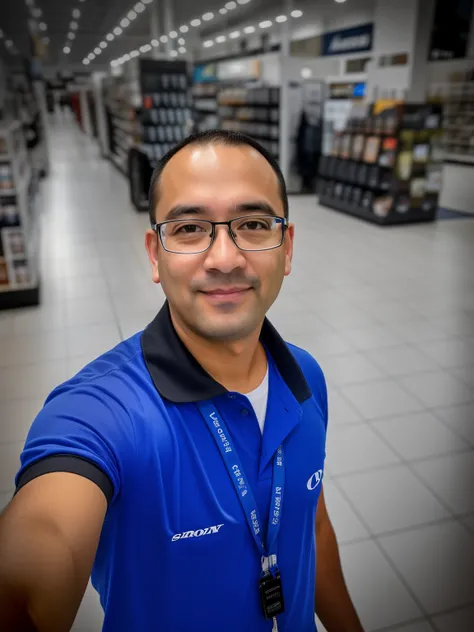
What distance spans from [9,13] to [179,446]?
14.9 meters

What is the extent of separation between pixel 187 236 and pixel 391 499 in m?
2.12

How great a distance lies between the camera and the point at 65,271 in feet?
19.6

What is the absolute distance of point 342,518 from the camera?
237 centimetres

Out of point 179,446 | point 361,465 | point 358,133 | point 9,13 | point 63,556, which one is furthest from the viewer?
point 9,13

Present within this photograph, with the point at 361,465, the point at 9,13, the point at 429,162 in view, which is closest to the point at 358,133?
the point at 429,162

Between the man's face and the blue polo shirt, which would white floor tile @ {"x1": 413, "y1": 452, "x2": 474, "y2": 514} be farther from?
the man's face

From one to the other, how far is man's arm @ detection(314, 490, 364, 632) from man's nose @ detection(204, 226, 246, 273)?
721 mm

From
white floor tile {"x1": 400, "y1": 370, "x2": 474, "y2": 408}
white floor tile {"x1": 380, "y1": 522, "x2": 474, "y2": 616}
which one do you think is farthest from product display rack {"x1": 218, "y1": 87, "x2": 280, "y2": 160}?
white floor tile {"x1": 380, "y1": 522, "x2": 474, "y2": 616}

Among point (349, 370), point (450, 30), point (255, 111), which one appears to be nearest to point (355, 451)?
point (349, 370)

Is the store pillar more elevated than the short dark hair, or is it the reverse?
the store pillar

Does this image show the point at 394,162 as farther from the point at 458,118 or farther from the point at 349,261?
the point at 458,118

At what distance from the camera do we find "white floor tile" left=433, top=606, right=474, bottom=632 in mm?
1893

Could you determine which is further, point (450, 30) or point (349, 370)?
point (450, 30)

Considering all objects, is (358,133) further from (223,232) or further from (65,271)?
(223,232)
